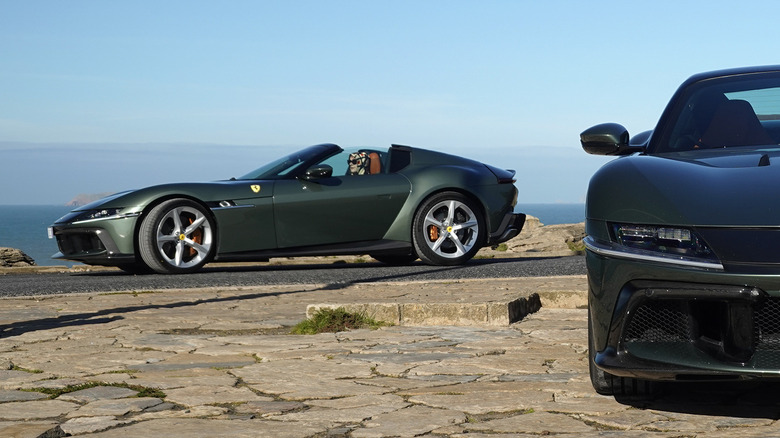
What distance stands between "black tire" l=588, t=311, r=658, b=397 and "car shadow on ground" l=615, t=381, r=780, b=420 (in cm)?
3

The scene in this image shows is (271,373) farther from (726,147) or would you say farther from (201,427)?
(726,147)

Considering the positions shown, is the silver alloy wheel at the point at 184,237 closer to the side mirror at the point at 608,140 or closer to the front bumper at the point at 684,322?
the side mirror at the point at 608,140

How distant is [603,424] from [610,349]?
264 millimetres

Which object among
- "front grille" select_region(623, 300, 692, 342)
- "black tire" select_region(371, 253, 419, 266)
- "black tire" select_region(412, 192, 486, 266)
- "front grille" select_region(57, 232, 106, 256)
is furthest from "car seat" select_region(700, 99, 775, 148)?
"black tire" select_region(371, 253, 419, 266)

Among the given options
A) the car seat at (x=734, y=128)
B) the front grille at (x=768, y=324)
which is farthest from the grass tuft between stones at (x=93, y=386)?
the car seat at (x=734, y=128)

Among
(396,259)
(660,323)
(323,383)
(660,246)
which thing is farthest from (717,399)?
(396,259)

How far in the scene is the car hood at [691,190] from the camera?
3242mm

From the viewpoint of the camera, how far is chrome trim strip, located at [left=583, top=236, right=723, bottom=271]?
3.12 meters

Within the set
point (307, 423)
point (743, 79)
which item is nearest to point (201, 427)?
point (307, 423)

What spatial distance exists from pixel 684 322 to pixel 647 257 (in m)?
0.24

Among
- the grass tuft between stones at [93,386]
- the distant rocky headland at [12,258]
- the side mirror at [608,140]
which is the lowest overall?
the distant rocky headland at [12,258]

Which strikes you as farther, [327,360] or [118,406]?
[327,360]

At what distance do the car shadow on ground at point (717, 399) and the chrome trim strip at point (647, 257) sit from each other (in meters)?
0.60

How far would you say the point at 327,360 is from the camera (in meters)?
4.64
